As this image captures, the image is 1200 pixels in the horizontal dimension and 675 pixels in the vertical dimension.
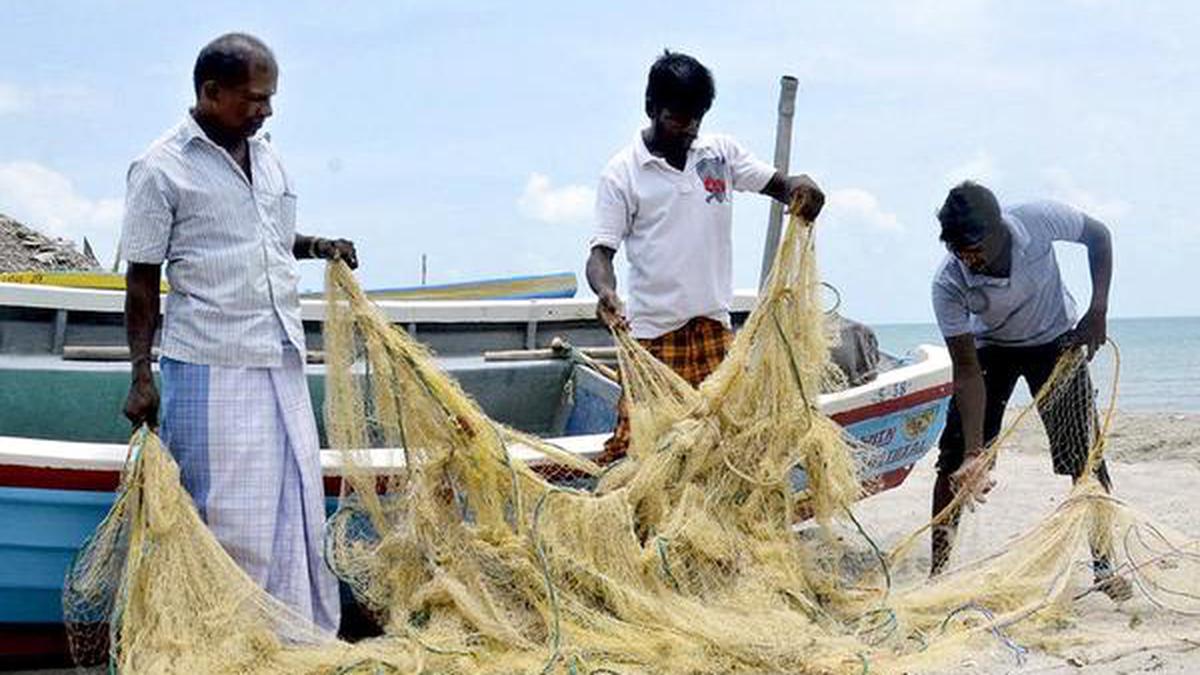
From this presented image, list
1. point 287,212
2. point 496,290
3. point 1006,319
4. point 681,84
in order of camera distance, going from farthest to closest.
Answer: point 496,290 → point 1006,319 → point 681,84 → point 287,212

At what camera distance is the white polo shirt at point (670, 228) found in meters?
4.79

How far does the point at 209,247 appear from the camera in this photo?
3855mm

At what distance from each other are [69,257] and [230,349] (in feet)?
35.4

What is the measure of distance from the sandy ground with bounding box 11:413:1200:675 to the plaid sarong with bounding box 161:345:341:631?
1382 millimetres

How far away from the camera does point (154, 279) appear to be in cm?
384

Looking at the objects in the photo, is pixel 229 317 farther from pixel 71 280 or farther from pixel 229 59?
pixel 71 280

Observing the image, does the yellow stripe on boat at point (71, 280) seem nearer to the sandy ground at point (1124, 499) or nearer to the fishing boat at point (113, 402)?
the fishing boat at point (113, 402)

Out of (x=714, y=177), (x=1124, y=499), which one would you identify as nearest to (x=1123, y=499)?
(x=1124, y=499)

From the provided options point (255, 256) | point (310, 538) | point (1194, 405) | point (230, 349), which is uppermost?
point (255, 256)

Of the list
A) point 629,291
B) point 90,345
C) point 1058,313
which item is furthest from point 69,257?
point 1058,313

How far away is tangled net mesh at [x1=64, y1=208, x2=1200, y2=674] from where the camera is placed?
3.83 metres

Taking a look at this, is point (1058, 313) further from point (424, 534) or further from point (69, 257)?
point (69, 257)

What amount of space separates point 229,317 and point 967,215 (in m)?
2.67

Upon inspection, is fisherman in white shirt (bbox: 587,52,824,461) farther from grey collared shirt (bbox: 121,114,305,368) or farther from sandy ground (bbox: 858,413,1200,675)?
sandy ground (bbox: 858,413,1200,675)
